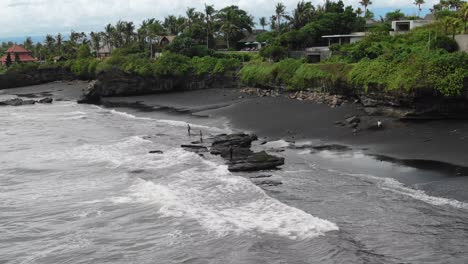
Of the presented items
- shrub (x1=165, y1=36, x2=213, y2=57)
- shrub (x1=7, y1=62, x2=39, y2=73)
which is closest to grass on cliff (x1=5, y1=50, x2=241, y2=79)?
shrub (x1=165, y1=36, x2=213, y2=57)

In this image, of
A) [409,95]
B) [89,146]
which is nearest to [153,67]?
[89,146]

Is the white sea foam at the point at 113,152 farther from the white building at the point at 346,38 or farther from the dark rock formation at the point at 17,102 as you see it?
the dark rock formation at the point at 17,102

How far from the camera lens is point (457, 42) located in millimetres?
45625

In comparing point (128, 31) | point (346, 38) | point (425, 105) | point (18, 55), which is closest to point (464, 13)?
point (425, 105)

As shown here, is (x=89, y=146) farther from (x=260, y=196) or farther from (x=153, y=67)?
(x=153, y=67)

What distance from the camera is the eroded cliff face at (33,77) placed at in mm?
104625

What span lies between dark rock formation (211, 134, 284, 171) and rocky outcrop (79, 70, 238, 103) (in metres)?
36.4

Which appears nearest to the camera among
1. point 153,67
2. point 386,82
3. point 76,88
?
point 386,82

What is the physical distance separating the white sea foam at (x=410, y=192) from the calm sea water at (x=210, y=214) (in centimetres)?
9

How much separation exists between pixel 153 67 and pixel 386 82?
43.0 meters

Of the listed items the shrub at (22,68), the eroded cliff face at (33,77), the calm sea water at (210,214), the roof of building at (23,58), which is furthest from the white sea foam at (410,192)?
the roof of building at (23,58)

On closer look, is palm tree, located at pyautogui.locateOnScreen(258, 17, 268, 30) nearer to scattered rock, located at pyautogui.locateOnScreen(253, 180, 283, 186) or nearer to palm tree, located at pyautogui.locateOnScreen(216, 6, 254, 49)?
palm tree, located at pyautogui.locateOnScreen(216, 6, 254, 49)

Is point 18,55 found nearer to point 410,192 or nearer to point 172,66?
point 172,66

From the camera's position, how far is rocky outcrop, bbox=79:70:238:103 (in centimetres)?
7400
